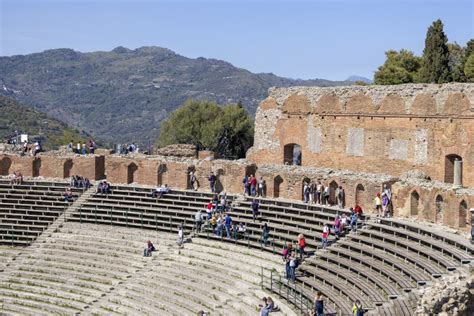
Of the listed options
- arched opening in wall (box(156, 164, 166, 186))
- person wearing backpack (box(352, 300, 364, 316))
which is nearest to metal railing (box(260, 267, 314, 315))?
person wearing backpack (box(352, 300, 364, 316))

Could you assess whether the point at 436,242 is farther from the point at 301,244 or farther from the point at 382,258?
the point at 301,244

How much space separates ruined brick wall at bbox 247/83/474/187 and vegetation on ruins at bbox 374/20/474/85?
21.9ft

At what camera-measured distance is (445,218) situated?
22.5 metres

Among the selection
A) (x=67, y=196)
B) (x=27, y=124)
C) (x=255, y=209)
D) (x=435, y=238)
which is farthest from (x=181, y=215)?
(x=27, y=124)

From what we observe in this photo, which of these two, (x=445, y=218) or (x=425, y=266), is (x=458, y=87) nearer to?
(x=445, y=218)

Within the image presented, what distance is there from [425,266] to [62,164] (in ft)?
63.0

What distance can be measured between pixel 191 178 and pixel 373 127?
302 inches

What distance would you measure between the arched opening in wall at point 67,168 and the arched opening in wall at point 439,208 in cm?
1703

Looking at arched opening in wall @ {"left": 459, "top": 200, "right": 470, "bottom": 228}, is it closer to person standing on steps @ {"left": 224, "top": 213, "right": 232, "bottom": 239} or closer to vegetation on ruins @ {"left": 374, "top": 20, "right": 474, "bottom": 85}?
person standing on steps @ {"left": 224, "top": 213, "right": 232, "bottom": 239}

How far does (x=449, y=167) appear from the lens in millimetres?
27938

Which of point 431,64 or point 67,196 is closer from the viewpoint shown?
point 67,196

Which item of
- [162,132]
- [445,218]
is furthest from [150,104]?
[445,218]

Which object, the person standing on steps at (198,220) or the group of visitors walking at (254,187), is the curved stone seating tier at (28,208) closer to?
the person standing on steps at (198,220)

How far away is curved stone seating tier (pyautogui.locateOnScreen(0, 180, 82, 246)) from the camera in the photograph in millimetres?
28969
